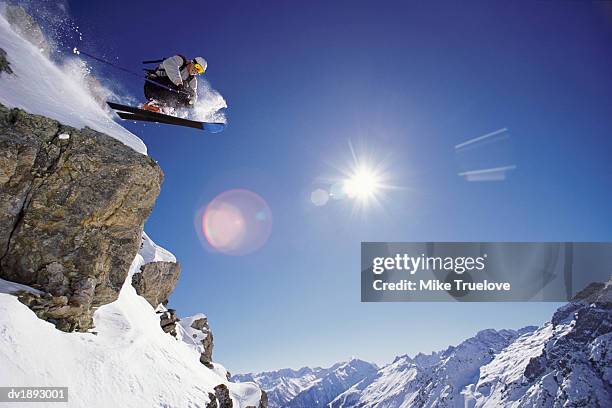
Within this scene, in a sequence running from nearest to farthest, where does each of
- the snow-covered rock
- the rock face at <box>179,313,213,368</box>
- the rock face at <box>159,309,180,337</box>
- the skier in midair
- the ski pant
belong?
the snow-covered rock
the skier in midair
the ski pant
the rock face at <box>159,309,180,337</box>
the rock face at <box>179,313,213,368</box>

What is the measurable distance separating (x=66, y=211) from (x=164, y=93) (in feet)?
20.8

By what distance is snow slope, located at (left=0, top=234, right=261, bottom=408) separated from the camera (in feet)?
32.0

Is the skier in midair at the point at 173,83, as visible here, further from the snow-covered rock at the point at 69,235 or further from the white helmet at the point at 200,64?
the snow-covered rock at the point at 69,235

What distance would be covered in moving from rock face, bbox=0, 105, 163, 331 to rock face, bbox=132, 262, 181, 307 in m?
16.9

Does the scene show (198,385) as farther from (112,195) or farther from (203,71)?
(203,71)

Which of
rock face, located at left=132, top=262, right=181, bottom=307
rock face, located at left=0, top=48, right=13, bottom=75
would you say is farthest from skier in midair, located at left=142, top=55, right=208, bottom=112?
rock face, located at left=132, top=262, right=181, bottom=307

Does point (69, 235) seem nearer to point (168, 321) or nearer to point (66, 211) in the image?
point (66, 211)

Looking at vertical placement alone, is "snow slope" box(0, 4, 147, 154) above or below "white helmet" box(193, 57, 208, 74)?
below

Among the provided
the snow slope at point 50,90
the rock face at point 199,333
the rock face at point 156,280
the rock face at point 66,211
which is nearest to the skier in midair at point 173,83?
the snow slope at point 50,90

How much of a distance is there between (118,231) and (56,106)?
15.9 ft

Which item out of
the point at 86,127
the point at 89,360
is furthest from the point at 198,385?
the point at 86,127

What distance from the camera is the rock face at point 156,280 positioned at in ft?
102

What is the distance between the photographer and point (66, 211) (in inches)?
526

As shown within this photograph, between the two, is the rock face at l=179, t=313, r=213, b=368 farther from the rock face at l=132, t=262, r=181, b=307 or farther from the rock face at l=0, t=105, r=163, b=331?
the rock face at l=0, t=105, r=163, b=331
